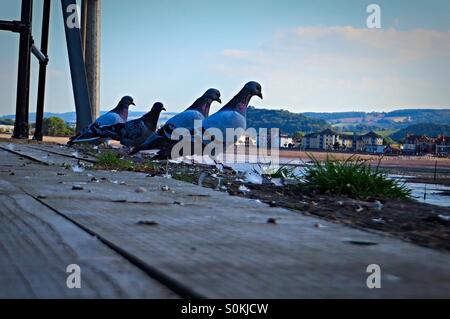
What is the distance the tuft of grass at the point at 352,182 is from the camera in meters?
4.01

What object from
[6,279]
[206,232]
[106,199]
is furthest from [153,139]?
[6,279]

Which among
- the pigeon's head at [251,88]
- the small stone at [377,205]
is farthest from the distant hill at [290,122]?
the small stone at [377,205]

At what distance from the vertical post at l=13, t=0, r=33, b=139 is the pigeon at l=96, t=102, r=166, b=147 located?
1.29 m

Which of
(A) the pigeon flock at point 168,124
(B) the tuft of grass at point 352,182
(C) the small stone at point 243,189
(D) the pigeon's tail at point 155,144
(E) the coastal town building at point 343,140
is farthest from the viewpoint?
(E) the coastal town building at point 343,140

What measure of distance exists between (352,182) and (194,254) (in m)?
2.69

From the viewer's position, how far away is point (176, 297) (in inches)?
46.9

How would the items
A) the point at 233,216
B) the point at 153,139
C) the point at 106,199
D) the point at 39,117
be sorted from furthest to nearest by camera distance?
the point at 39,117
the point at 153,139
the point at 106,199
the point at 233,216

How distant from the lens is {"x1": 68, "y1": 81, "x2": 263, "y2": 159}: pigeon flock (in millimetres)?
8570

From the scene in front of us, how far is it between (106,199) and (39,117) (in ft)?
36.1

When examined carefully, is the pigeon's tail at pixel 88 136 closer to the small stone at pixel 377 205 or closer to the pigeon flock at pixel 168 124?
the pigeon flock at pixel 168 124

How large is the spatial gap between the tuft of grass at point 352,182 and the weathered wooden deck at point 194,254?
1.46 meters

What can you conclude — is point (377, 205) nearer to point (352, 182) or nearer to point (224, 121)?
point (352, 182)

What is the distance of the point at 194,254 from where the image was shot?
1562mm
